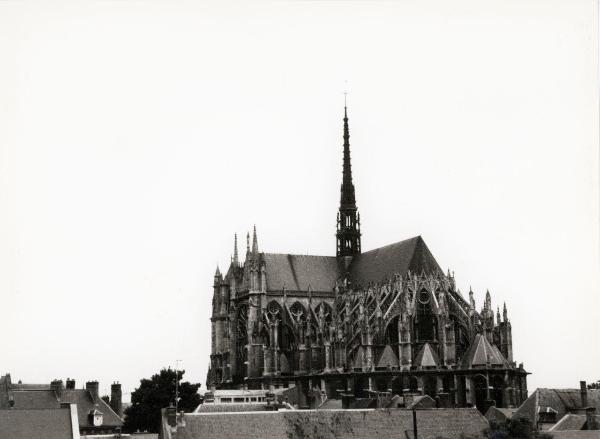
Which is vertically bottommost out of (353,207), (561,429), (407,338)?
(561,429)

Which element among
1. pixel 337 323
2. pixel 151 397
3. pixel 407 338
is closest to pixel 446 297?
pixel 407 338

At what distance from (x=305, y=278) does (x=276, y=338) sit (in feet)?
32.8

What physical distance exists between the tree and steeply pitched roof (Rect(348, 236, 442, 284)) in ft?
79.8

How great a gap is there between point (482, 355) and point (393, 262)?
18088 millimetres

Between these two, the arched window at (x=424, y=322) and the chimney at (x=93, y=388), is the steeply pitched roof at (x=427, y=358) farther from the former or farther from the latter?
the chimney at (x=93, y=388)

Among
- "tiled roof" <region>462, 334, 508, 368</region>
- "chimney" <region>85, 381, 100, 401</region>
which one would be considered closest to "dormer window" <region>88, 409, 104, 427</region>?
"chimney" <region>85, 381, 100, 401</region>

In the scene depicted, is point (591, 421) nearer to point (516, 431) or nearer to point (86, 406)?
point (516, 431)

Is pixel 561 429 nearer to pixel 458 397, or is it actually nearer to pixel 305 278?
pixel 458 397

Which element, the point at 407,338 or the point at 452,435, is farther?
the point at 407,338

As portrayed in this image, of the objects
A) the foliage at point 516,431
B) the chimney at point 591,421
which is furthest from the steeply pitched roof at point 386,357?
the foliage at point 516,431

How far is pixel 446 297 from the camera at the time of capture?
3629 inches

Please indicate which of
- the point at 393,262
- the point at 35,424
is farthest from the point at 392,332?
the point at 35,424

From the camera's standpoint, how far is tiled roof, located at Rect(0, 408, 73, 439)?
155 feet

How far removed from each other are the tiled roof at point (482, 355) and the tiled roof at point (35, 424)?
46.7m
